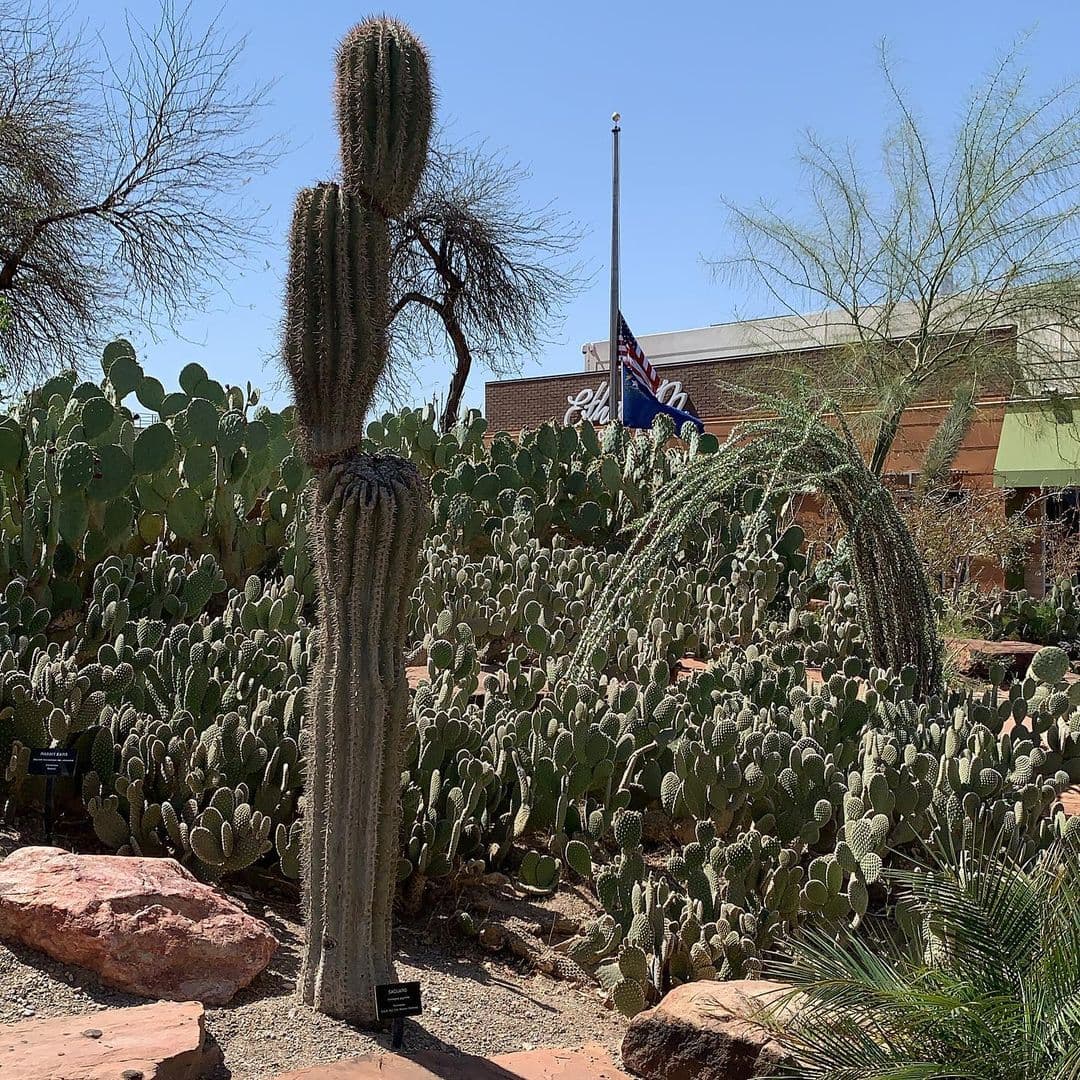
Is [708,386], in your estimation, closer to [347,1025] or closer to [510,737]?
[510,737]

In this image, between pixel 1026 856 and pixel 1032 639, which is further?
pixel 1032 639

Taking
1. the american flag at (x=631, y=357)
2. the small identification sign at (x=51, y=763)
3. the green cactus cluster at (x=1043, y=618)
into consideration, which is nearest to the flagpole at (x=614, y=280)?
the american flag at (x=631, y=357)

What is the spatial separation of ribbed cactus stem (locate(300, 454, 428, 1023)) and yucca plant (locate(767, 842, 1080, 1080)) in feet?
3.71

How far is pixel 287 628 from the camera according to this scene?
22.8 ft

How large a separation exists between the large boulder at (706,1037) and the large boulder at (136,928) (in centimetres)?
109

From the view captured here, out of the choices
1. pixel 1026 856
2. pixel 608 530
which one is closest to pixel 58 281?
pixel 608 530

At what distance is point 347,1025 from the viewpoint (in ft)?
11.1

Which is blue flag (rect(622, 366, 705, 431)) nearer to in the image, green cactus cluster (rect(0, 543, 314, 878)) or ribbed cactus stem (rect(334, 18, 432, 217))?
green cactus cluster (rect(0, 543, 314, 878))

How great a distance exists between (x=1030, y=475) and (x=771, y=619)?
40.9 feet

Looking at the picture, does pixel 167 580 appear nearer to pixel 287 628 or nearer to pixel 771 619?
pixel 287 628

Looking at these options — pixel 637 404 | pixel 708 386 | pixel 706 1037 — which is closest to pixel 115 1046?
pixel 706 1037

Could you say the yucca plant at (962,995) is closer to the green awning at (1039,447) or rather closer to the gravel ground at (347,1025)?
the gravel ground at (347,1025)

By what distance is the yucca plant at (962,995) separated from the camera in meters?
2.61

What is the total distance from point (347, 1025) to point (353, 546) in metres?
1.27
